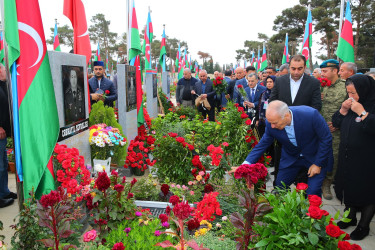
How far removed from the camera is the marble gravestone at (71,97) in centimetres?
336

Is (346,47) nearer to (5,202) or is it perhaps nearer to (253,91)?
(253,91)

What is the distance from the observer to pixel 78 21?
15.3ft

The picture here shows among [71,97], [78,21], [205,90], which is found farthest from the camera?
[205,90]

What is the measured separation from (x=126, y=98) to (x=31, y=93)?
120 inches

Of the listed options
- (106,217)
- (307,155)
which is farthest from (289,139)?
(106,217)

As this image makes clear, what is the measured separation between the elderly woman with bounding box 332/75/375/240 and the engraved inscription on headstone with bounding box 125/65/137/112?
3.98 m

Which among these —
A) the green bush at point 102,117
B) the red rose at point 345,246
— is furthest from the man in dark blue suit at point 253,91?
the red rose at point 345,246

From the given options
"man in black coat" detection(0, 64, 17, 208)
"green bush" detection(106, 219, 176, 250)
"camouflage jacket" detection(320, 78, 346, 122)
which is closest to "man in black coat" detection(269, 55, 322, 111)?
"camouflage jacket" detection(320, 78, 346, 122)

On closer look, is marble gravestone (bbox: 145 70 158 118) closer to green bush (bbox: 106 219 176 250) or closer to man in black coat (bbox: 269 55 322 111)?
man in black coat (bbox: 269 55 322 111)

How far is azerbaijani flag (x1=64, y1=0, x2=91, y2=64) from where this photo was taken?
4516 mm

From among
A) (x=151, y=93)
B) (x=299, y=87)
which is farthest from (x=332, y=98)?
(x=151, y=93)

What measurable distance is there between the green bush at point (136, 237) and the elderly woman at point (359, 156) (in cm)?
228

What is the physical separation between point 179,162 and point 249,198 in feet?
7.87

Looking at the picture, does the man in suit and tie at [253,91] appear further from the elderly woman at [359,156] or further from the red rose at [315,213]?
the red rose at [315,213]
